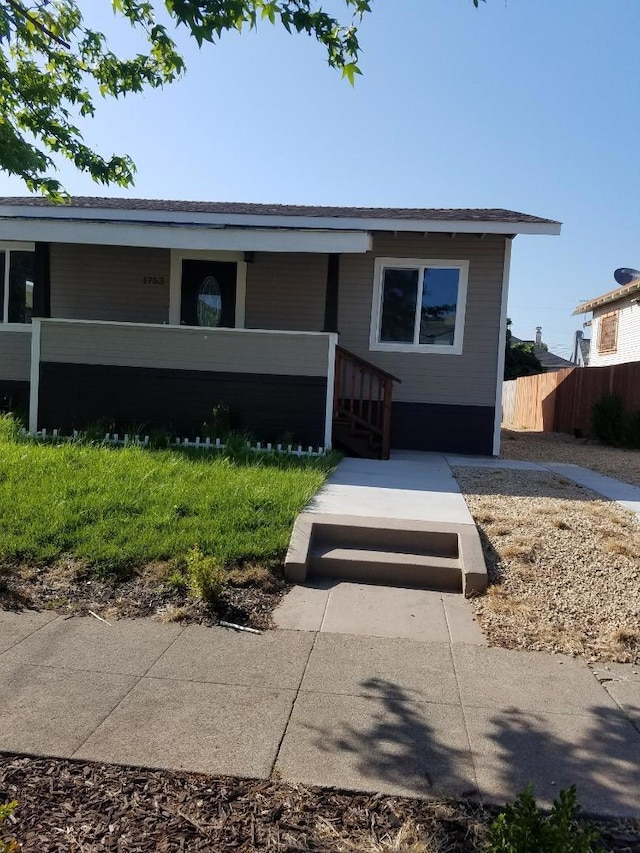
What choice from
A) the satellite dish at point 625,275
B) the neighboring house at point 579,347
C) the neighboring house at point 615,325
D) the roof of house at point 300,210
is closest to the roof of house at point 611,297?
the neighboring house at point 615,325

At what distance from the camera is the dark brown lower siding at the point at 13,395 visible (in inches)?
444

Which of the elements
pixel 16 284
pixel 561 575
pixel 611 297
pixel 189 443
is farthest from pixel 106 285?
pixel 611 297

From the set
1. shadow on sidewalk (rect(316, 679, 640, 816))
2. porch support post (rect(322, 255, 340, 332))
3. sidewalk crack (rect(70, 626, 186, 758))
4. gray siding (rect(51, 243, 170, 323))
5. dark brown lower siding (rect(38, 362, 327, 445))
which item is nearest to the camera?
shadow on sidewalk (rect(316, 679, 640, 816))

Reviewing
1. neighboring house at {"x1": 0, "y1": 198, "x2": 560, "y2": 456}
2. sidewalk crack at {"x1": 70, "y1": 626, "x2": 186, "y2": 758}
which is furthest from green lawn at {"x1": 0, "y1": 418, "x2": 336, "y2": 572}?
neighboring house at {"x1": 0, "y1": 198, "x2": 560, "y2": 456}

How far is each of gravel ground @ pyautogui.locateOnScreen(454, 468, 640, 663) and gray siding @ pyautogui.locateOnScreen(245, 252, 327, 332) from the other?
5.55m

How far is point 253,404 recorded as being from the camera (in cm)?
1008

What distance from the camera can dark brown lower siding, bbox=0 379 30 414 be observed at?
444 inches

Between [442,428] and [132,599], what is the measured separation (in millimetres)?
7678

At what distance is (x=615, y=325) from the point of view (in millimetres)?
21609

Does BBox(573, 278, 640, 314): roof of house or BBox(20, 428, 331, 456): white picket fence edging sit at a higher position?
BBox(573, 278, 640, 314): roof of house

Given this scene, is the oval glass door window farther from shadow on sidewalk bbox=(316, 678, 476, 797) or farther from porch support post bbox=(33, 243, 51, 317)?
shadow on sidewalk bbox=(316, 678, 476, 797)

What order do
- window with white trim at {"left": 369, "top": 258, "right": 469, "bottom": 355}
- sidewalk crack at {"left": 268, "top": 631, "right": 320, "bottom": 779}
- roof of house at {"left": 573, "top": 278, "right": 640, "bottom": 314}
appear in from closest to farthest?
sidewalk crack at {"left": 268, "top": 631, "right": 320, "bottom": 779} < window with white trim at {"left": 369, "top": 258, "right": 469, "bottom": 355} < roof of house at {"left": 573, "top": 278, "right": 640, "bottom": 314}

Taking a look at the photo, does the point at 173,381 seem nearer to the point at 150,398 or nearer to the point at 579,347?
the point at 150,398

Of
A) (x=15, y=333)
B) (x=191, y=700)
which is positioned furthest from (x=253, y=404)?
(x=191, y=700)
